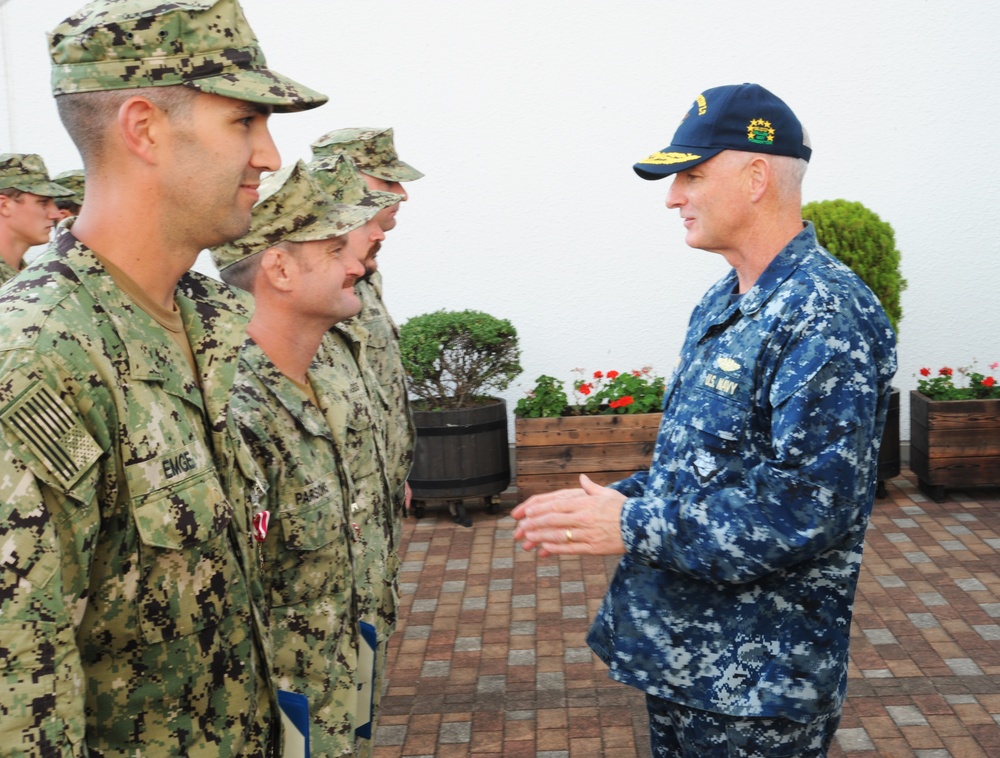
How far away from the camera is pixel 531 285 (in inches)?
333

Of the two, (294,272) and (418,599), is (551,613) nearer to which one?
(418,599)

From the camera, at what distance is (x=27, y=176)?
6754mm

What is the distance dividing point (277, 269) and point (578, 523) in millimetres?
1211

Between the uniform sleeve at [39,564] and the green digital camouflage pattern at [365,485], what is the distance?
168 cm

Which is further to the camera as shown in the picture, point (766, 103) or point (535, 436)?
point (535, 436)

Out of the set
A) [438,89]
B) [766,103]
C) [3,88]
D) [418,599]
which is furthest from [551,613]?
[3,88]

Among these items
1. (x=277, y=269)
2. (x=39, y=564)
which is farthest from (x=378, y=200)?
(x=39, y=564)

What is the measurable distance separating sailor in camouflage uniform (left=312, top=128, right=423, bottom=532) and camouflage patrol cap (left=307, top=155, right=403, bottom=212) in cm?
57

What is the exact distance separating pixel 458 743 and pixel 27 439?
344cm

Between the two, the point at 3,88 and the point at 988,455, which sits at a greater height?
the point at 3,88

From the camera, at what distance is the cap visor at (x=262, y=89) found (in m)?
1.89

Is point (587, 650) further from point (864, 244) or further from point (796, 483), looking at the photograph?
point (864, 244)

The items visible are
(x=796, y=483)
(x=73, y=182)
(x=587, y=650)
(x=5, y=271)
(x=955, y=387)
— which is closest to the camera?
(x=796, y=483)

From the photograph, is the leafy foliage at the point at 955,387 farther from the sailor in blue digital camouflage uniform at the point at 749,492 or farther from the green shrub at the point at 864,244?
the sailor in blue digital camouflage uniform at the point at 749,492
